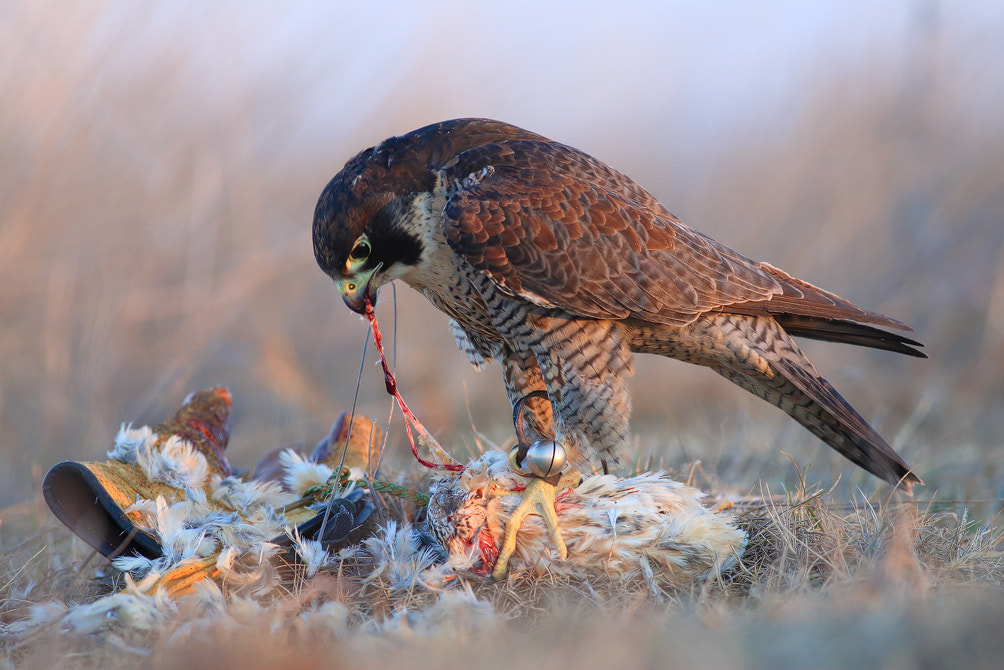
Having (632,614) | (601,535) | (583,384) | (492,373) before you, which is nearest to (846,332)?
(583,384)

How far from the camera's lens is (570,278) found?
2717mm

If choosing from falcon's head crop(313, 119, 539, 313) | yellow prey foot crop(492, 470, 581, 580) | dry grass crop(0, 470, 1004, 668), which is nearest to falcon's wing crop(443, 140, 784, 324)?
falcon's head crop(313, 119, 539, 313)

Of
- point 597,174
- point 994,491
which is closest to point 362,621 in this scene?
point 597,174

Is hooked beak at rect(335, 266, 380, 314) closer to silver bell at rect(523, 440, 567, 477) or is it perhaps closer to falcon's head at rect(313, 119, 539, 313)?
falcon's head at rect(313, 119, 539, 313)

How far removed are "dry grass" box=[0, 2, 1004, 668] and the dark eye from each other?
1.10m

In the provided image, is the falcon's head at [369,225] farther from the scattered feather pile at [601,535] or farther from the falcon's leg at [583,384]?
the scattered feather pile at [601,535]

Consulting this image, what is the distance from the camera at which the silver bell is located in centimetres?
242

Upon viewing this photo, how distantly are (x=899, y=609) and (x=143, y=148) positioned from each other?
472 cm

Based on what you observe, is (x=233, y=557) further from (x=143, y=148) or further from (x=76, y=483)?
(x=143, y=148)

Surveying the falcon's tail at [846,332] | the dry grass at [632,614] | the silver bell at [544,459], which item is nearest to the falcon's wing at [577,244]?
the falcon's tail at [846,332]

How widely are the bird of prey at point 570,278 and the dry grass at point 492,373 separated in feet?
1.83

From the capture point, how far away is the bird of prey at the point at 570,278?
273 centimetres

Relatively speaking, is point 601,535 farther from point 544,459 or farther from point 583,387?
point 583,387

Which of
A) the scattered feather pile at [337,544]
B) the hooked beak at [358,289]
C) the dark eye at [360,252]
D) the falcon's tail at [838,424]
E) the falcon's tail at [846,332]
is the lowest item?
the scattered feather pile at [337,544]
